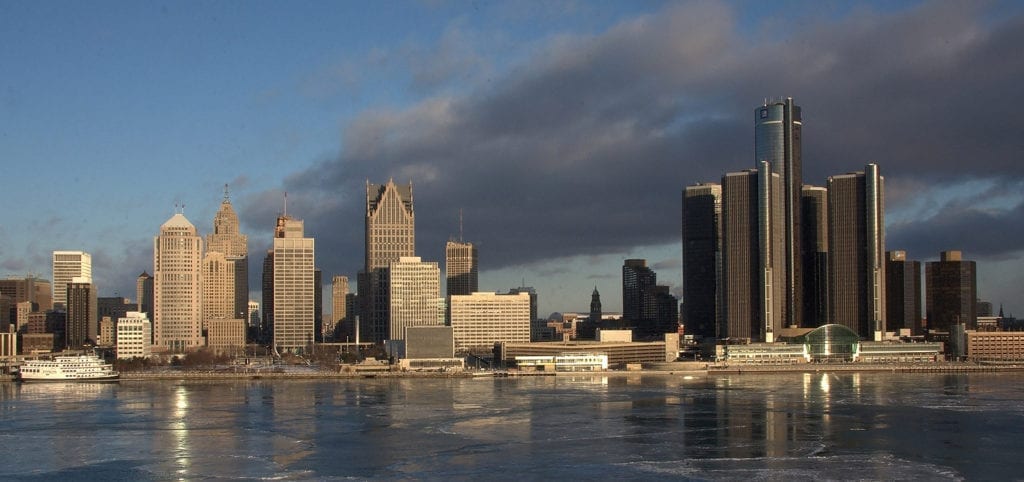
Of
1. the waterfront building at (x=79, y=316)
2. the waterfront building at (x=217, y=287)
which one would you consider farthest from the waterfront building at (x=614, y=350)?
the waterfront building at (x=79, y=316)

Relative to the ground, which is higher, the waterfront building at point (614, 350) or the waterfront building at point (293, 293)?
the waterfront building at point (293, 293)

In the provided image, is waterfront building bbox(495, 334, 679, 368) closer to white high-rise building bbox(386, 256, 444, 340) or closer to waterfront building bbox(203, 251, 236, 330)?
white high-rise building bbox(386, 256, 444, 340)

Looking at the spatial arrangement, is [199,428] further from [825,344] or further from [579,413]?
[825,344]

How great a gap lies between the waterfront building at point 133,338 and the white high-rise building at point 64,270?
146ft

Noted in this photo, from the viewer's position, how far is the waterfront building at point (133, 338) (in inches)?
5202

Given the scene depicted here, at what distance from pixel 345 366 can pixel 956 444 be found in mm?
72386

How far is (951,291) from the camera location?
141m

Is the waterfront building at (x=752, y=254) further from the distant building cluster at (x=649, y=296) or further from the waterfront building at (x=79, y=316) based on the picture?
the waterfront building at (x=79, y=316)

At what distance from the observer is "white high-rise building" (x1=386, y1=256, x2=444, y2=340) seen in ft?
478

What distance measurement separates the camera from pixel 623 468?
1506 inches

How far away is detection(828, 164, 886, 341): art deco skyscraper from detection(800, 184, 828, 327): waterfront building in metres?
2.12

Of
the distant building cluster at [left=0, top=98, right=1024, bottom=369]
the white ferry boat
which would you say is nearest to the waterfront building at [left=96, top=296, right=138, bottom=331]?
the distant building cluster at [left=0, top=98, right=1024, bottom=369]

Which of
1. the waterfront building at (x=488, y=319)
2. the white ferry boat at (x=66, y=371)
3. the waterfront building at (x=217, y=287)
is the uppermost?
the waterfront building at (x=217, y=287)

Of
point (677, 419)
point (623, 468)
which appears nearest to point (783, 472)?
point (623, 468)
